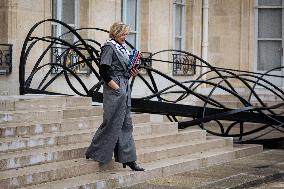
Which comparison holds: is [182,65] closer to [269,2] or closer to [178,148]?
[269,2]

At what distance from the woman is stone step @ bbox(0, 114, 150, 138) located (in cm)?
76

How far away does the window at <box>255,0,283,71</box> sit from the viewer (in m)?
19.6

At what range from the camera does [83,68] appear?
14781mm

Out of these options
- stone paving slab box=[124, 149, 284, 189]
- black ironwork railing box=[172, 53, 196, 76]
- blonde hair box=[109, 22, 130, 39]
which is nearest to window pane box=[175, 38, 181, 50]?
black ironwork railing box=[172, 53, 196, 76]

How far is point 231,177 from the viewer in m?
10.5

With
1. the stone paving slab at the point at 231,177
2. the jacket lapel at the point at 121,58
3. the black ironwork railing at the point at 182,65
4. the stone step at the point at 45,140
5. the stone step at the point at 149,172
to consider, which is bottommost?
the stone paving slab at the point at 231,177

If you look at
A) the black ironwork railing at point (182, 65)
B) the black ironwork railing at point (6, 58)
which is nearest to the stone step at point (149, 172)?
the black ironwork railing at point (6, 58)

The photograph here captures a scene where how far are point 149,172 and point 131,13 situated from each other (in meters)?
7.00

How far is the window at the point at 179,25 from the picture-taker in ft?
61.5

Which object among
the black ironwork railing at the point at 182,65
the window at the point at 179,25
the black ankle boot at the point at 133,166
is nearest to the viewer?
the black ankle boot at the point at 133,166

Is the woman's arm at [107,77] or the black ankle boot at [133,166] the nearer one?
the woman's arm at [107,77]

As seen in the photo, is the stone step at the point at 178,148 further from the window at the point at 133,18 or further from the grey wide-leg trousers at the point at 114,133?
the window at the point at 133,18

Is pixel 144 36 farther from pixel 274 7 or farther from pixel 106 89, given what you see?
pixel 106 89

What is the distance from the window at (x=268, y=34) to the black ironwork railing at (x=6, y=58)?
832 centimetres
